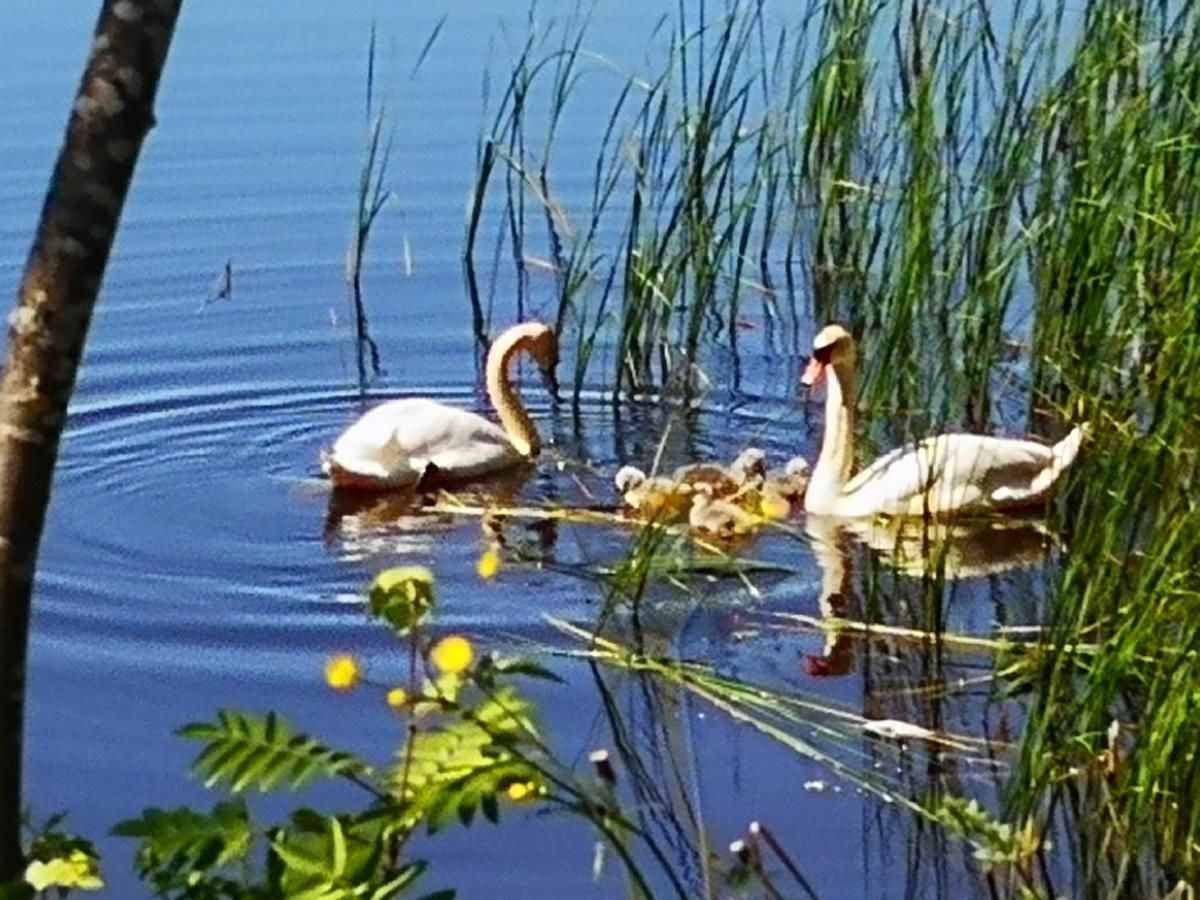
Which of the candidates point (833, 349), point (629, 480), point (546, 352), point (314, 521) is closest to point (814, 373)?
point (833, 349)

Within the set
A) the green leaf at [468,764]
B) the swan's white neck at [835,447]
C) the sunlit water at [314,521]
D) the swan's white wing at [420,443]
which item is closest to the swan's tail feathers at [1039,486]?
the sunlit water at [314,521]

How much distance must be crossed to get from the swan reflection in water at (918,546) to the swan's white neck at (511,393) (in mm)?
992

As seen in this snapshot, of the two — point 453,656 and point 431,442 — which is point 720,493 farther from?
point 453,656

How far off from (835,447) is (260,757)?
12.5 feet

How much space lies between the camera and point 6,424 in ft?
8.45

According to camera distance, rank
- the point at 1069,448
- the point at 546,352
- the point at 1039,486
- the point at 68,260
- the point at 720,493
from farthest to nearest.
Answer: the point at 546,352 < the point at 720,493 < the point at 1039,486 < the point at 1069,448 < the point at 68,260

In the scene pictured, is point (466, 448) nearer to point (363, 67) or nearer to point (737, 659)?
point (737, 659)

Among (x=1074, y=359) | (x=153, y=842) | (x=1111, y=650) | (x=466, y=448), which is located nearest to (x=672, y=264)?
(x=466, y=448)

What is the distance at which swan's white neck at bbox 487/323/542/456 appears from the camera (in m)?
7.07

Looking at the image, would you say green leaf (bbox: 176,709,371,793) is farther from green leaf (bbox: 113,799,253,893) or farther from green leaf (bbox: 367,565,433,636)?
A: green leaf (bbox: 367,565,433,636)

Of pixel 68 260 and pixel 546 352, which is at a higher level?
pixel 68 260

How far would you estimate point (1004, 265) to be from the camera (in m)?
5.74

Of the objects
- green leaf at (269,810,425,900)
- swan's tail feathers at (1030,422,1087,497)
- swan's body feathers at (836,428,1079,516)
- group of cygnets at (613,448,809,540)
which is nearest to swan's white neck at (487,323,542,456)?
group of cygnets at (613,448,809,540)

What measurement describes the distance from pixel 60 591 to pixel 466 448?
1.33m
